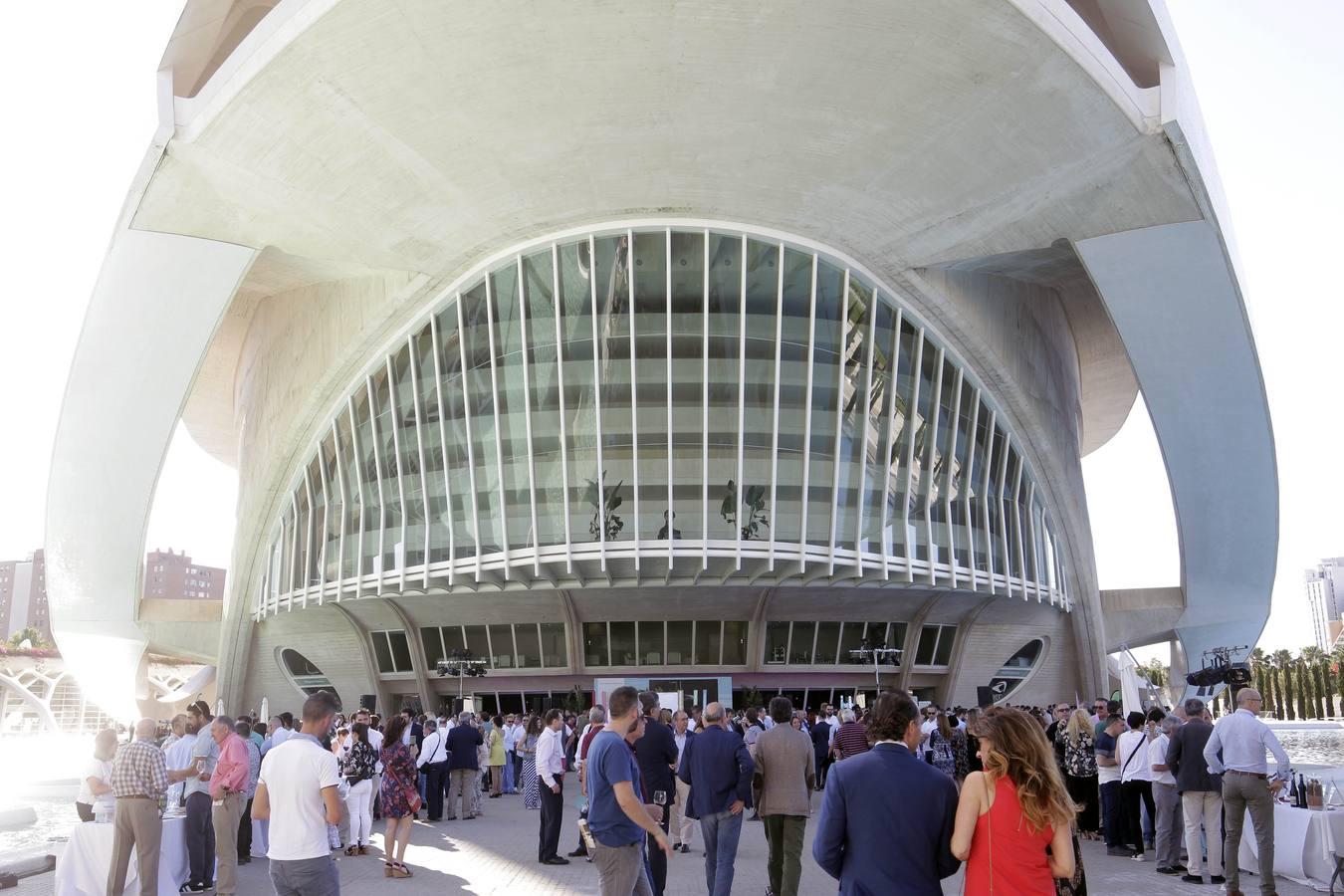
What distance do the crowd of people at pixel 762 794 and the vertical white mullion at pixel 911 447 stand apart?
38.7 ft

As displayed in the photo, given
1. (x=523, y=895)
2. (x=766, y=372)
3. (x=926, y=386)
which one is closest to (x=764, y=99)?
(x=766, y=372)

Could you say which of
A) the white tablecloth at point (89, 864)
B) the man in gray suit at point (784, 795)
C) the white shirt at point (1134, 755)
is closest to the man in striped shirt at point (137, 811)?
the white tablecloth at point (89, 864)

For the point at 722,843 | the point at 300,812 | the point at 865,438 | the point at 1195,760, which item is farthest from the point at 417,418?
the point at 300,812

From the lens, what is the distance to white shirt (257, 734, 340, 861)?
251 inches

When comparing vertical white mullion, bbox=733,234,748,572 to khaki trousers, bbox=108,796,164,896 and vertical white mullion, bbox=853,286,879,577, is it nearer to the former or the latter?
vertical white mullion, bbox=853,286,879,577

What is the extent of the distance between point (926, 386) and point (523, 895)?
24178 millimetres

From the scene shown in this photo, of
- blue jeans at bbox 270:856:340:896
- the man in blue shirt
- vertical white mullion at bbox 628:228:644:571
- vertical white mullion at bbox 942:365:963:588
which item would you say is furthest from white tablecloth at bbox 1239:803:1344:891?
vertical white mullion at bbox 942:365:963:588

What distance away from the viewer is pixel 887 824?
4.84m

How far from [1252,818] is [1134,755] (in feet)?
10.1

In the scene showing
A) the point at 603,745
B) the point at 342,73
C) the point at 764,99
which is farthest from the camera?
the point at 764,99

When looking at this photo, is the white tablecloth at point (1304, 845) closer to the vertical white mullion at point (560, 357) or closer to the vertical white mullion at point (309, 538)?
the vertical white mullion at point (560, 357)

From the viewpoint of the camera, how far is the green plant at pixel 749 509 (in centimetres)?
2939

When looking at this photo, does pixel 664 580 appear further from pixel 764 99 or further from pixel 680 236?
pixel 764 99

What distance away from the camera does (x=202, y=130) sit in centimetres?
2456
